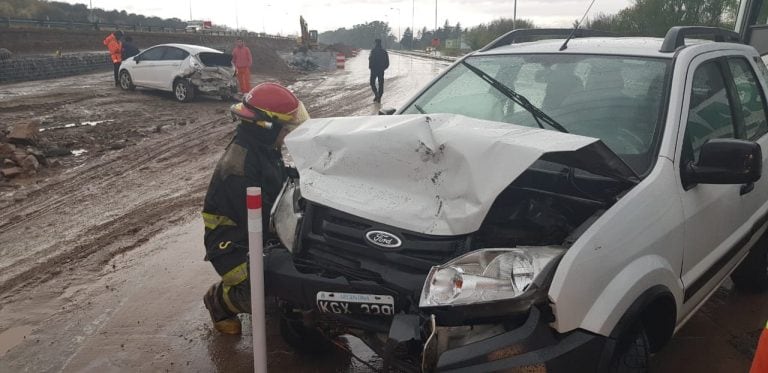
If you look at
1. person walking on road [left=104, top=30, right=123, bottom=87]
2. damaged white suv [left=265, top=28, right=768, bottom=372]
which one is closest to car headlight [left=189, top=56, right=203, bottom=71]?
person walking on road [left=104, top=30, right=123, bottom=87]

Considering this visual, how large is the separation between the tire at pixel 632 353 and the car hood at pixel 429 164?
0.67m

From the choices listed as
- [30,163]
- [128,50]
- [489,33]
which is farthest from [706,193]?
[489,33]

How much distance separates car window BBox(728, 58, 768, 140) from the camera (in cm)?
362

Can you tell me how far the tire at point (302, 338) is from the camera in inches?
130

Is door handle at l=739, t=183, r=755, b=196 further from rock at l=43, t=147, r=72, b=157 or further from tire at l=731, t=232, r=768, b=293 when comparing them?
rock at l=43, t=147, r=72, b=157

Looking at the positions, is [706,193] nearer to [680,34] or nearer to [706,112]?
[706,112]

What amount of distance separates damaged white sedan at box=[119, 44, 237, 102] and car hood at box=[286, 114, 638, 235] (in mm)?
13789

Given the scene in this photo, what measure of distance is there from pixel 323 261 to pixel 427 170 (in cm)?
64

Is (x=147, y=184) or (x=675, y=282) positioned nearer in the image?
(x=675, y=282)

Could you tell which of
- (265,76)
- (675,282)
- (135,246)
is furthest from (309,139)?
(265,76)

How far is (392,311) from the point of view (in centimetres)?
230

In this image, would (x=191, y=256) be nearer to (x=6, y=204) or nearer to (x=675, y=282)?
(x=6, y=204)

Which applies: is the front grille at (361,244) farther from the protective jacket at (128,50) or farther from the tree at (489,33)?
the tree at (489,33)

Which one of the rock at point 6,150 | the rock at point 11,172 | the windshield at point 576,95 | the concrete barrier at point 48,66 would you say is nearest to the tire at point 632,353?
the windshield at point 576,95
